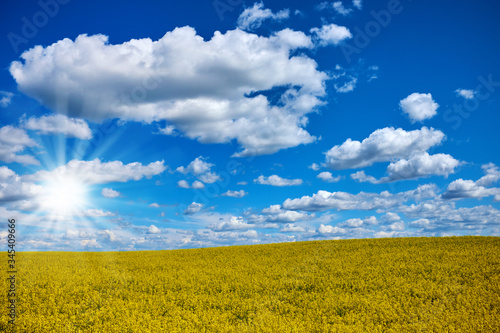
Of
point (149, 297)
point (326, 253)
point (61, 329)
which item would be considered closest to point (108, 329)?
point (61, 329)

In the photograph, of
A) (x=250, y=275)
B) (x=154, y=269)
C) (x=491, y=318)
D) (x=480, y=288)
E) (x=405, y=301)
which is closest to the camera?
(x=491, y=318)

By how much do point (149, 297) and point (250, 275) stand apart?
652 cm

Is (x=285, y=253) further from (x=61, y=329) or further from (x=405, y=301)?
(x=61, y=329)

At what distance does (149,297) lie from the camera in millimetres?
17141

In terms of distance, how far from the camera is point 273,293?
17.4 m

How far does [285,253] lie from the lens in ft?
94.7

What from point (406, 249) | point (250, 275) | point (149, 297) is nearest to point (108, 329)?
point (149, 297)

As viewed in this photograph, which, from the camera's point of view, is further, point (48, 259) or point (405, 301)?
point (48, 259)

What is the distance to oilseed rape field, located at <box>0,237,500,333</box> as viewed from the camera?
1338 cm

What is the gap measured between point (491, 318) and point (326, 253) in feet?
50.6

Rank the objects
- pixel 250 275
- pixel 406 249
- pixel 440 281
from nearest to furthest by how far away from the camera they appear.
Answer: pixel 440 281 < pixel 250 275 < pixel 406 249

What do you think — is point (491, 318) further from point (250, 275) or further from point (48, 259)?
point (48, 259)

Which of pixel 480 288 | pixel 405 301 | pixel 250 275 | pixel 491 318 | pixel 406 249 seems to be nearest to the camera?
pixel 491 318

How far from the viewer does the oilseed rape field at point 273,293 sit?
13375 millimetres
